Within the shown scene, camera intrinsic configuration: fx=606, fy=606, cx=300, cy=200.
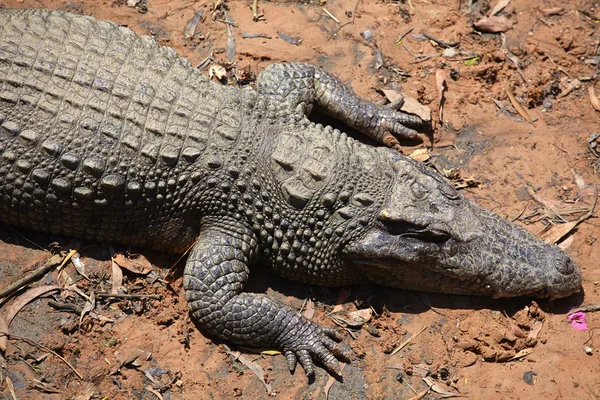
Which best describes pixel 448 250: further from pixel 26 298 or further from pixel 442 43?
pixel 26 298

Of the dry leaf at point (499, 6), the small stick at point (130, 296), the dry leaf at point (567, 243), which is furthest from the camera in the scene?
the dry leaf at point (499, 6)

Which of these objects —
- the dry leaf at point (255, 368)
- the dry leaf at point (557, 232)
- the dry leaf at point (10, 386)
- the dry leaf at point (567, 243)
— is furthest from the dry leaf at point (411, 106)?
the dry leaf at point (10, 386)

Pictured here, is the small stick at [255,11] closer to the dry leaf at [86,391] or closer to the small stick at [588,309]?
the dry leaf at [86,391]

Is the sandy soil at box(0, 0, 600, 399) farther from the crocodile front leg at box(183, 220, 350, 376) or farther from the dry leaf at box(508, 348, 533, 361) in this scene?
the crocodile front leg at box(183, 220, 350, 376)

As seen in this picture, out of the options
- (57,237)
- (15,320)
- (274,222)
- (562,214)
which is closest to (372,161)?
(274,222)

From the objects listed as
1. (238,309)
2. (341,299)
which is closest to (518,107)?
(341,299)

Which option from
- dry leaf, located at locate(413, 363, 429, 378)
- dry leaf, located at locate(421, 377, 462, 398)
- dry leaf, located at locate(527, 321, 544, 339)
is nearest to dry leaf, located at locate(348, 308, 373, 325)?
dry leaf, located at locate(413, 363, 429, 378)
